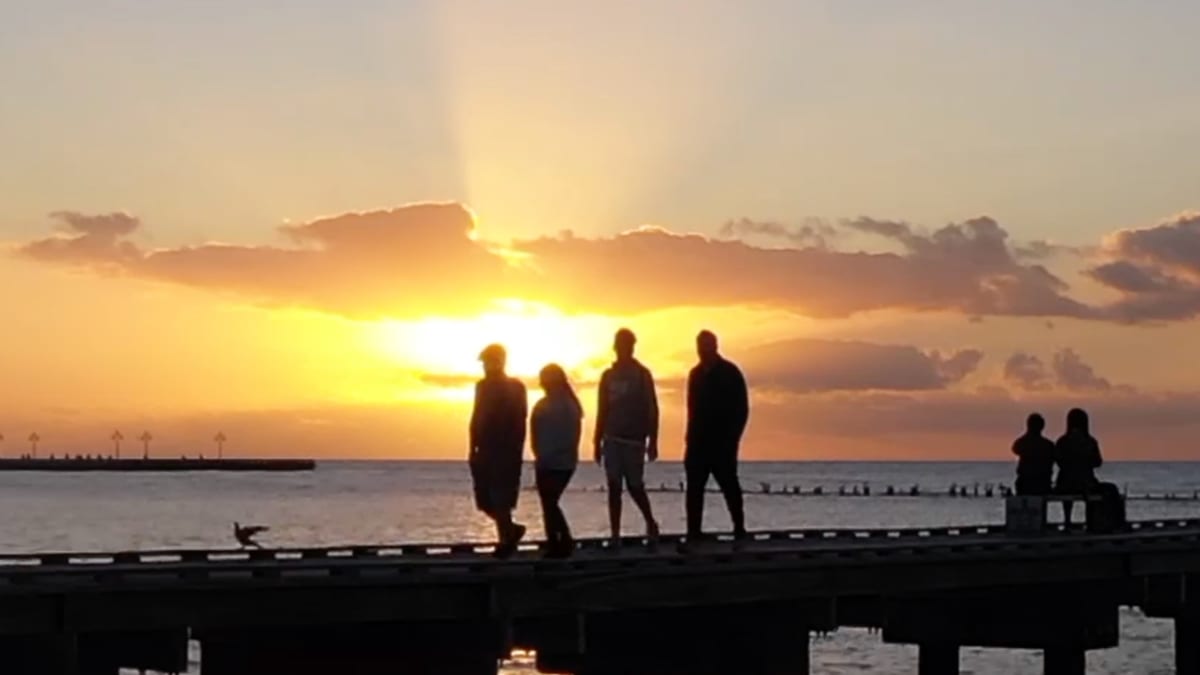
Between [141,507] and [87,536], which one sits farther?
[141,507]

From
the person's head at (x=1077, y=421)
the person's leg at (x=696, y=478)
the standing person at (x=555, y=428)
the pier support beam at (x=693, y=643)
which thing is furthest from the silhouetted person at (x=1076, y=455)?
the standing person at (x=555, y=428)

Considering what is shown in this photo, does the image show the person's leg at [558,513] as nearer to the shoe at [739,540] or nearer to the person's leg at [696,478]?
the person's leg at [696,478]

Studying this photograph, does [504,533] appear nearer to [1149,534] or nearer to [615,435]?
[615,435]

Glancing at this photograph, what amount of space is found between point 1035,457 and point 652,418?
9032 mm

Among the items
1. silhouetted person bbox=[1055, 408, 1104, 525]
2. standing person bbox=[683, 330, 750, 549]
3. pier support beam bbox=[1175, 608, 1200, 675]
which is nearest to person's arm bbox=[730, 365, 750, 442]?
standing person bbox=[683, 330, 750, 549]

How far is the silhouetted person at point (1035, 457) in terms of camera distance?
2670 centimetres

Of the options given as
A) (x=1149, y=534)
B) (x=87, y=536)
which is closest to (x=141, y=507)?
(x=87, y=536)

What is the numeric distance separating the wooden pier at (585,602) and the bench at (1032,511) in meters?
0.34

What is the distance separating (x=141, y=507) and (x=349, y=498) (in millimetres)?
32774

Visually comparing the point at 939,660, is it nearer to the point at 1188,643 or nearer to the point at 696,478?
the point at 1188,643

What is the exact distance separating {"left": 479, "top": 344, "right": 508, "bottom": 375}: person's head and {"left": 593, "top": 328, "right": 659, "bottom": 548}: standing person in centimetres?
102

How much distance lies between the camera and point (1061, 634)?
26.6 meters

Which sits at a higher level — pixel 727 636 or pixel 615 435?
pixel 615 435

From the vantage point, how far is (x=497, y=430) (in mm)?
18359
